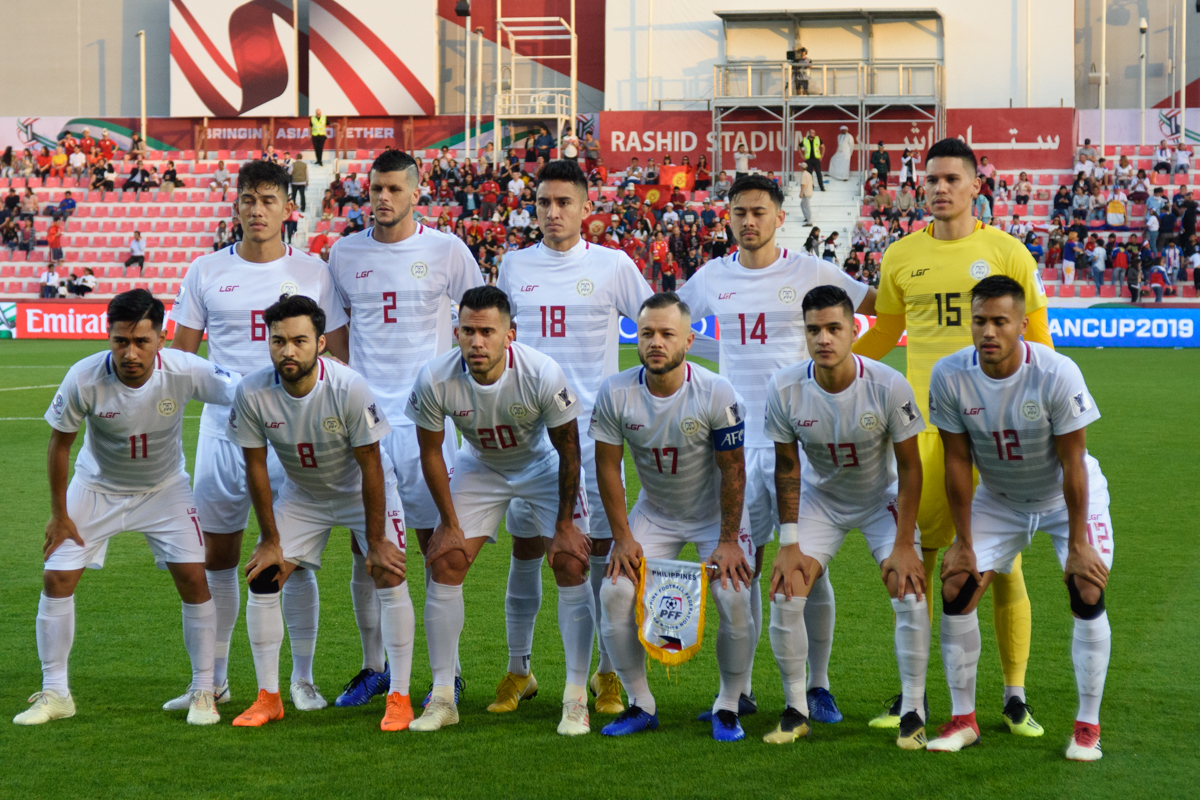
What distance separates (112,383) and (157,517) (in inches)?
25.4

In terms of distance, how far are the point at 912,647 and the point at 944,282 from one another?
1682 millimetres

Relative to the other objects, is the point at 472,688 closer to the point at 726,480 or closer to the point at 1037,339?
the point at 726,480

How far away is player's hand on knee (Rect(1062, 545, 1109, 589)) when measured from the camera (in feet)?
16.2

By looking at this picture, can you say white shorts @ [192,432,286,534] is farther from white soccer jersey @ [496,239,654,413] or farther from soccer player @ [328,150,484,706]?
white soccer jersey @ [496,239,654,413]

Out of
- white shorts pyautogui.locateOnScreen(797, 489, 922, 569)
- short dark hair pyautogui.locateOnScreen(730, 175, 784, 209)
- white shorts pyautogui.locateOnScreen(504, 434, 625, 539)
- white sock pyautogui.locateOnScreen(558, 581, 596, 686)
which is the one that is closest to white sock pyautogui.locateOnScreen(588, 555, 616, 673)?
white shorts pyautogui.locateOnScreen(504, 434, 625, 539)

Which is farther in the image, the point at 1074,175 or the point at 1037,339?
the point at 1074,175

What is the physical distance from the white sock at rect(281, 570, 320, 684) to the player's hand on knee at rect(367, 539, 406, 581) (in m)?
0.57

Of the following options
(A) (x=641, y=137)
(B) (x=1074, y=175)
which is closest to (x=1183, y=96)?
(B) (x=1074, y=175)

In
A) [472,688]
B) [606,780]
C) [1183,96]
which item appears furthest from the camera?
[1183,96]

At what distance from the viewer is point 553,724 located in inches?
218

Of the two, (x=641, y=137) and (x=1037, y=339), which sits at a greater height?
(x=641, y=137)

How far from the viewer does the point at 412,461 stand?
19.9 ft

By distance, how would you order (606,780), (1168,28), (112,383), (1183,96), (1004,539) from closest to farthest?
1. (606,780)
2. (1004,539)
3. (112,383)
4. (1183,96)
5. (1168,28)

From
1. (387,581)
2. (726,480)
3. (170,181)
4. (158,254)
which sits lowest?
(387,581)
